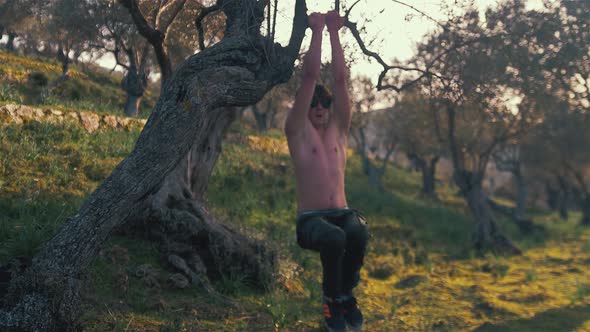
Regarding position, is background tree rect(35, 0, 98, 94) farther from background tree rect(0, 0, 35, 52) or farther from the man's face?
the man's face

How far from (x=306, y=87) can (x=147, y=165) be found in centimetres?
166

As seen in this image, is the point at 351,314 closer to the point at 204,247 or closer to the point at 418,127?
the point at 204,247

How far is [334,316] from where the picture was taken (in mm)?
4496

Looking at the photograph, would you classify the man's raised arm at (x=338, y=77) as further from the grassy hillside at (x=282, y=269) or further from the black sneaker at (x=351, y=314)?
the grassy hillside at (x=282, y=269)

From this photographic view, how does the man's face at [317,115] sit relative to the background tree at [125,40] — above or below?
below

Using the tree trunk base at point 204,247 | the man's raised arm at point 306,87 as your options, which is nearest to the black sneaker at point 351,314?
the man's raised arm at point 306,87

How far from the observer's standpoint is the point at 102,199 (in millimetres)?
4527

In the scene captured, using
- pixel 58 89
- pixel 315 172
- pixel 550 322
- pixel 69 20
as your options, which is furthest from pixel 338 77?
pixel 58 89

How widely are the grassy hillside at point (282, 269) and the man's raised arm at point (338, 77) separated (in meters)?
2.98

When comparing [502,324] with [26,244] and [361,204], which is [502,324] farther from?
[361,204]

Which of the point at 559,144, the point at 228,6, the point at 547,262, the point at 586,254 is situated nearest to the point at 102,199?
the point at 228,6

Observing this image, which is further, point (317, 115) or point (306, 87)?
point (317, 115)

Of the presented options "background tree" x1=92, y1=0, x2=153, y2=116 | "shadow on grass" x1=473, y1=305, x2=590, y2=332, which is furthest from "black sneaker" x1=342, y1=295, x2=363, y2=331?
"background tree" x1=92, y1=0, x2=153, y2=116

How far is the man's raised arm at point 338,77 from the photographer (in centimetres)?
498
